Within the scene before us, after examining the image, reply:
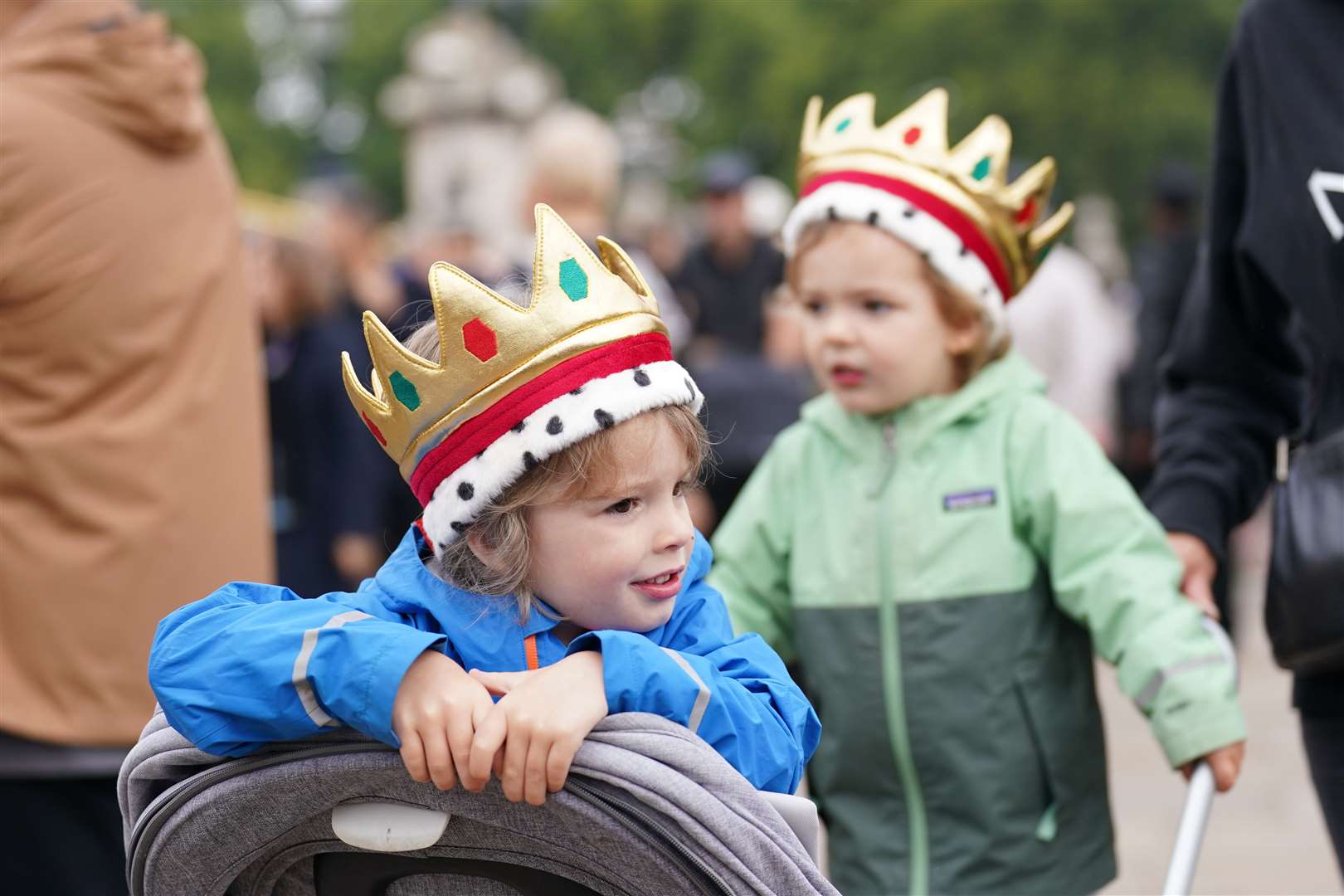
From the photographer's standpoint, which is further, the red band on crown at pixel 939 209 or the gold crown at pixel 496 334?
the red band on crown at pixel 939 209

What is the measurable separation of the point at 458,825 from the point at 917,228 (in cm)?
177

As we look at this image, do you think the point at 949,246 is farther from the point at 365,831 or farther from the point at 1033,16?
the point at 1033,16

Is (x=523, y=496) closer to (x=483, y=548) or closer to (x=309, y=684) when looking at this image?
(x=483, y=548)

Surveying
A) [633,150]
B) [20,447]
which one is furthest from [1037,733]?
[633,150]

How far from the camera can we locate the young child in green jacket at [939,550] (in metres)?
3.14

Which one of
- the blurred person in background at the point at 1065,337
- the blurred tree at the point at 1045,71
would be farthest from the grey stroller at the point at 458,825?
the blurred tree at the point at 1045,71

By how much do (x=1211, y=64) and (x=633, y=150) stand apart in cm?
1659

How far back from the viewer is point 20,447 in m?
3.12

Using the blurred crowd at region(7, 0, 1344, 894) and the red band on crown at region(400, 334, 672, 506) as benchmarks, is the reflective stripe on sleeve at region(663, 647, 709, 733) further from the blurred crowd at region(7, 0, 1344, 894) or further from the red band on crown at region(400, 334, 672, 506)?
the blurred crowd at region(7, 0, 1344, 894)

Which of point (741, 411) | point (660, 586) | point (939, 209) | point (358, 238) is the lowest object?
point (660, 586)

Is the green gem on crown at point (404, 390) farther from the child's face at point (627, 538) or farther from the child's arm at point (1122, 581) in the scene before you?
the child's arm at point (1122, 581)

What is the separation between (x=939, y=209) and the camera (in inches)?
131

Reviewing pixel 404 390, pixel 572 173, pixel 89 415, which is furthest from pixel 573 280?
pixel 572 173

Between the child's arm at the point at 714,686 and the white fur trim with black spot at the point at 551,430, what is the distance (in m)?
0.24
